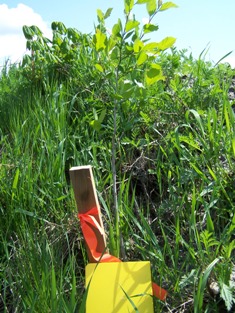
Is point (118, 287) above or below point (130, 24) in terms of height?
below

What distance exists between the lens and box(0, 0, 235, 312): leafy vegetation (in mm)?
1629

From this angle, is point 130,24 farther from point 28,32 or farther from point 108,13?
point 28,32

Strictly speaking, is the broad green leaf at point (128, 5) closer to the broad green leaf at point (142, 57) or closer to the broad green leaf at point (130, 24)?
the broad green leaf at point (130, 24)

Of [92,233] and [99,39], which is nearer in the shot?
[92,233]

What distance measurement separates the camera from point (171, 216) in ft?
6.39

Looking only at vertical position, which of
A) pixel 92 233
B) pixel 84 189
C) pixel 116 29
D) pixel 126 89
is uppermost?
pixel 116 29

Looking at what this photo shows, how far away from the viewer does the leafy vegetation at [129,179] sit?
5.34ft

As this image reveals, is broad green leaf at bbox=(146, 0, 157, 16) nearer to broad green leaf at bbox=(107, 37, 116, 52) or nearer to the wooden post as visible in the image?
broad green leaf at bbox=(107, 37, 116, 52)

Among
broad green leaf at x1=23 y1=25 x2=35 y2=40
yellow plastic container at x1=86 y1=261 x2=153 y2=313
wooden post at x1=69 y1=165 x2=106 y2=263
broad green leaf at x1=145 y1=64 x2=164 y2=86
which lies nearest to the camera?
yellow plastic container at x1=86 y1=261 x2=153 y2=313

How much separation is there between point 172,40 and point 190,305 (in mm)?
905

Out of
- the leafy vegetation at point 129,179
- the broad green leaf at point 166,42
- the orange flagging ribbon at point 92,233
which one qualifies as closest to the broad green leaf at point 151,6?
the leafy vegetation at point 129,179

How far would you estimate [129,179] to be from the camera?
6.30 feet

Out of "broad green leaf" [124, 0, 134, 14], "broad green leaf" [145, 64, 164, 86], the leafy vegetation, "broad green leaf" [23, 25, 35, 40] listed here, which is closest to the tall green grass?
the leafy vegetation

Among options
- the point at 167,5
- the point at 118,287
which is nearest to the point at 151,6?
the point at 167,5
